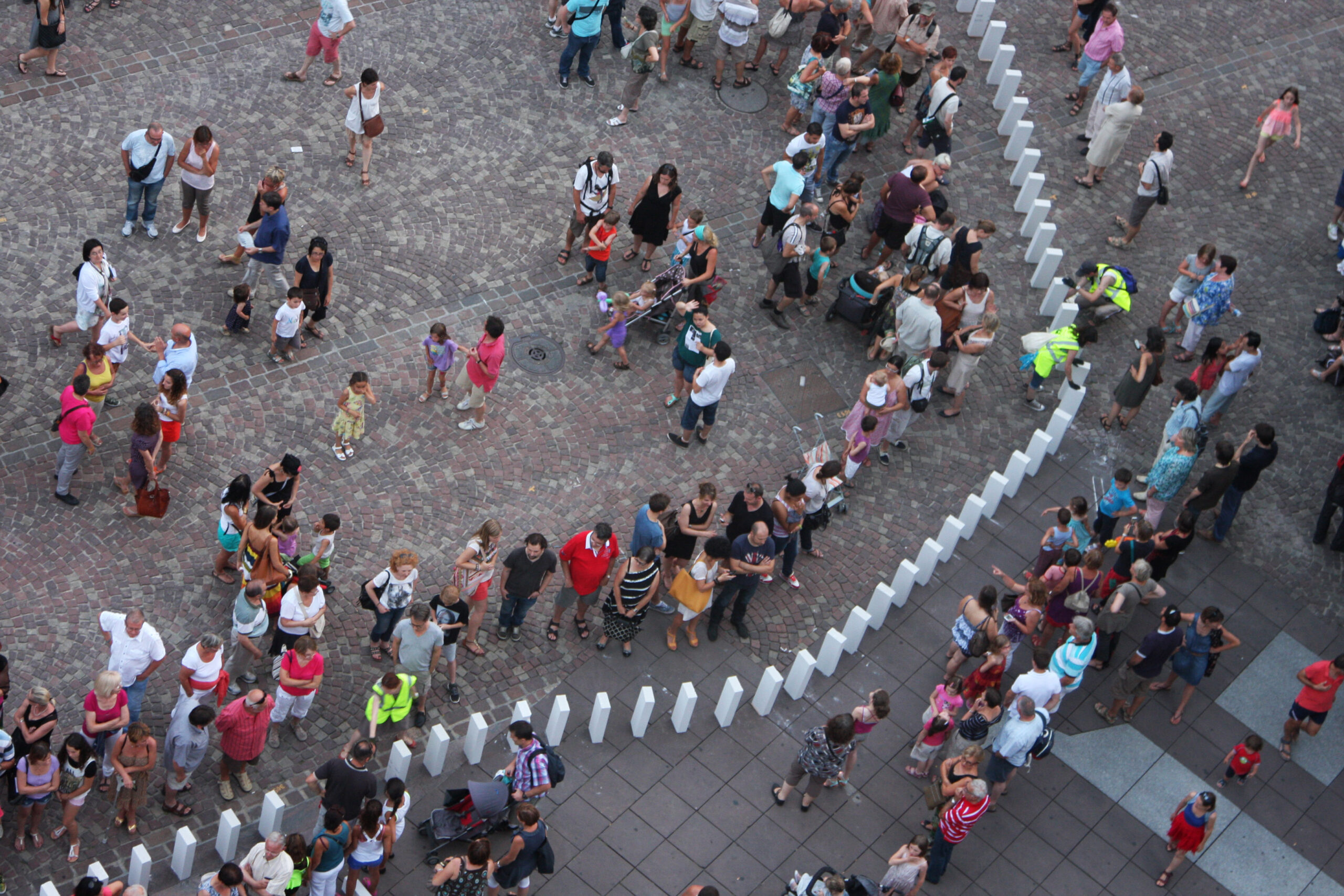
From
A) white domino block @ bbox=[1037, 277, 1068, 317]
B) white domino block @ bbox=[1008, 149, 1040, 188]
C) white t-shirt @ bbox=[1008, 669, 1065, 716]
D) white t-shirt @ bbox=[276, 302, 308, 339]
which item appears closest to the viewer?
white t-shirt @ bbox=[1008, 669, 1065, 716]

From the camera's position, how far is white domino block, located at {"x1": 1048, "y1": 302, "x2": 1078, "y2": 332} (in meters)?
19.0

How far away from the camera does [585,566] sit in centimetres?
1486

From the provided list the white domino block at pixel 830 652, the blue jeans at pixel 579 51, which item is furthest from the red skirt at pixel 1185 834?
the blue jeans at pixel 579 51

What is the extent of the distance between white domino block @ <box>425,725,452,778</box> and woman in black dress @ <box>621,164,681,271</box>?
6863mm

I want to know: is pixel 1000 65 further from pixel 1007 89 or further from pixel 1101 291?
pixel 1101 291

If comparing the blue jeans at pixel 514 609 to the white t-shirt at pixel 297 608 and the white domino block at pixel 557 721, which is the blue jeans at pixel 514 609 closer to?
the white domino block at pixel 557 721

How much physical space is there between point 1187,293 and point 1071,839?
7.92 metres

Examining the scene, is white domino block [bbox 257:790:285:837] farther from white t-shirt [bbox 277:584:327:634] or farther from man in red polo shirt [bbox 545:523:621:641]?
man in red polo shirt [bbox 545:523:621:641]

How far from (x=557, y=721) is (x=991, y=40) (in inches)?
530

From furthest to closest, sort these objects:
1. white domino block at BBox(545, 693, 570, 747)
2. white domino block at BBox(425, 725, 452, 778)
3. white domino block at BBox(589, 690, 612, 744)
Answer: white domino block at BBox(589, 690, 612, 744) < white domino block at BBox(545, 693, 570, 747) < white domino block at BBox(425, 725, 452, 778)

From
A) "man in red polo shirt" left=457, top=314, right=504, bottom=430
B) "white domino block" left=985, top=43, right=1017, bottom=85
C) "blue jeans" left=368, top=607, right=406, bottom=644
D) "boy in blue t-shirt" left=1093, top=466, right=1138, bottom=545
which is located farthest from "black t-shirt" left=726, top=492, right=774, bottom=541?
"white domino block" left=985, top=43, right=1017, bottom=85

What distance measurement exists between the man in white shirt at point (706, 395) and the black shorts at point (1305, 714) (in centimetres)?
688

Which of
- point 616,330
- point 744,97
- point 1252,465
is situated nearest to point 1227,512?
point 1252,465

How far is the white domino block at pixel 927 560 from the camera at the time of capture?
641 inches
